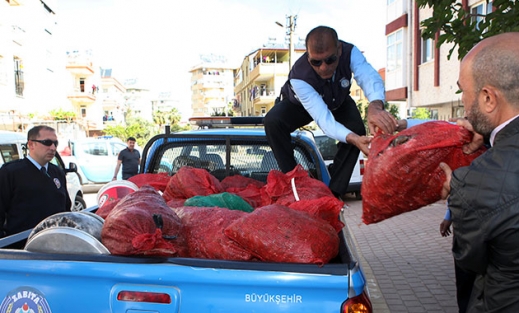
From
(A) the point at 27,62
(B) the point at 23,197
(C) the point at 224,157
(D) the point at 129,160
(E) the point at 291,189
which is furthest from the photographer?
→ (A) the point at 27,62

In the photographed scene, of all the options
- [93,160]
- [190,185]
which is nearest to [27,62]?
[93,160]

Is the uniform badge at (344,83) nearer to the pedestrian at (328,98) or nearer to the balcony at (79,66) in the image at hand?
the pedestrian at (328,98)

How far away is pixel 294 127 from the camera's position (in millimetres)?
3939

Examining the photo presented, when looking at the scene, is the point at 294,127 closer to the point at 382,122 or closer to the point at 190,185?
the point at 190,185

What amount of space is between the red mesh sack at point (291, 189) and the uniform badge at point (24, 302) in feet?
4.91

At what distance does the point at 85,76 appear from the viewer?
174 feet

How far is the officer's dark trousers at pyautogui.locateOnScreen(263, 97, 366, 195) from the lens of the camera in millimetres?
3732

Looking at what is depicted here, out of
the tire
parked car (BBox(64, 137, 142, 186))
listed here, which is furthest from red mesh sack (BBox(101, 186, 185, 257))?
parked car (BBox(64, 137, 142, 186))

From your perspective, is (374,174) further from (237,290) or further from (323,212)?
(237,290)

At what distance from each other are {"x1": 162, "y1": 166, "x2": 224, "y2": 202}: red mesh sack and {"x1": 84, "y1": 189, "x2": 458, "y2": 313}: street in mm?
2329

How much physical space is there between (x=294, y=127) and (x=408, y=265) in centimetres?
367

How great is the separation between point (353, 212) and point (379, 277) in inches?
179

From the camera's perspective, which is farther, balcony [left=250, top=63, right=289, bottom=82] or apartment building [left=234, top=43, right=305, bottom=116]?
apartment building [left=234, top=43, right=305, bottom=116]

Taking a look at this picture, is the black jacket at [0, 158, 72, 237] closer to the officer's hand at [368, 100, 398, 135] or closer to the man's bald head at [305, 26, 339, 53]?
the man's bald head at [305, 26, 339, 53]
